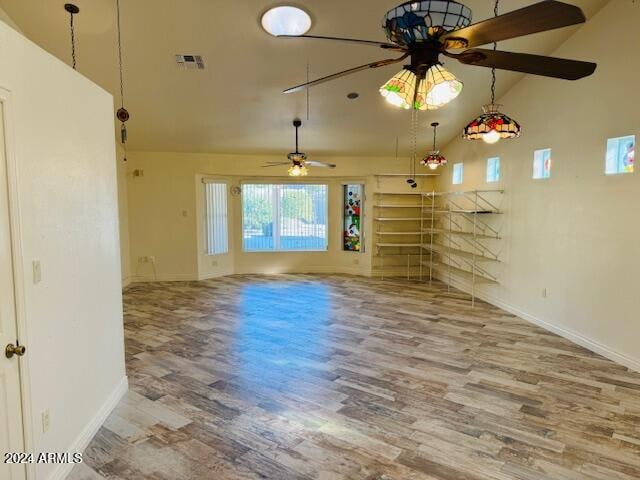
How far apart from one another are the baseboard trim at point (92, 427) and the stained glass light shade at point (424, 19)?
9.91ft

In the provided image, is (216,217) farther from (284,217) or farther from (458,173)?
(458,173)

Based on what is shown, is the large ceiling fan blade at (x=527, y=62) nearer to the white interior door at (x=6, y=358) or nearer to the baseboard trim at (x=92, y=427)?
the white interior door at (x=6, y=358)

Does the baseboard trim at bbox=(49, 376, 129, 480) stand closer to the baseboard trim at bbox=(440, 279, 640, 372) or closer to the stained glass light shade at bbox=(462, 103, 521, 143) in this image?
the stained glass light shade at bbox=(462, 103, 521, 143)

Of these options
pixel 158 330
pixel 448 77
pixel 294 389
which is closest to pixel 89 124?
pixel 448 77

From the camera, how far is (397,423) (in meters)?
2.91

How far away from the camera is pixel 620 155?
4.04 meters

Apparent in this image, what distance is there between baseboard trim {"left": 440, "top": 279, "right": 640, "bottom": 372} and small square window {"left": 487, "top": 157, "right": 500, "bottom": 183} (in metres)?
1.90

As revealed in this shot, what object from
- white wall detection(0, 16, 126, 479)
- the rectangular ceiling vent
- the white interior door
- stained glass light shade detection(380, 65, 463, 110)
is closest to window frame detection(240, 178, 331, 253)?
the rectangular ceiling vent

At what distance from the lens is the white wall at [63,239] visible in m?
2.04

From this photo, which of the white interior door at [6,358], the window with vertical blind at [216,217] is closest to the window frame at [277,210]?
the window with vertical blind at [216,217]

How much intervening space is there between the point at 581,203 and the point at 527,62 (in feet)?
Answer: 9.78

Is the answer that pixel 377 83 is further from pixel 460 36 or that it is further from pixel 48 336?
pixel 48 336

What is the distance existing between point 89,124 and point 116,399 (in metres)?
2.13

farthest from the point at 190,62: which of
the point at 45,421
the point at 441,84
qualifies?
the point at 45,421
